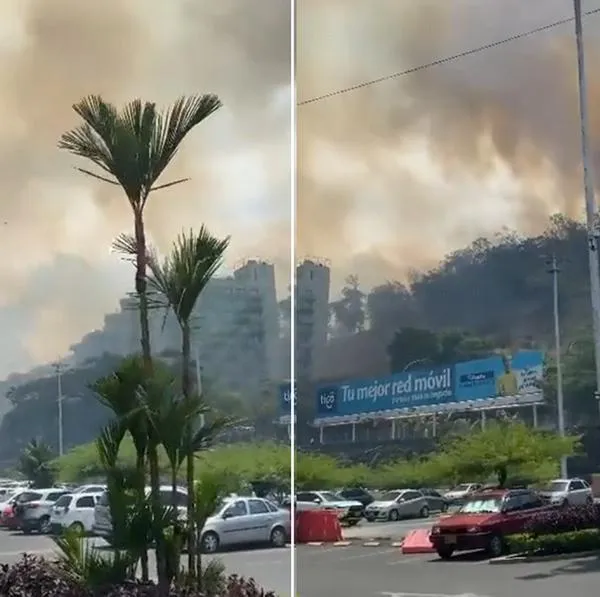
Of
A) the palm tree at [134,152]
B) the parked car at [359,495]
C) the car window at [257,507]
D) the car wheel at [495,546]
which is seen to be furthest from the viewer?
the car window at [257,507]

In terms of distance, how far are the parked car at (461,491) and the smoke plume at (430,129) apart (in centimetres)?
72

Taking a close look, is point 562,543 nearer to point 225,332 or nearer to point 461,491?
point 461,491

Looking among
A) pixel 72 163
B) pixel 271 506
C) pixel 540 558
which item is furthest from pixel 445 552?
pixel 72 163

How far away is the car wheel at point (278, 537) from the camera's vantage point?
3.39 meters

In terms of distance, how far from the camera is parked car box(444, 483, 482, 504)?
2990 millimetres

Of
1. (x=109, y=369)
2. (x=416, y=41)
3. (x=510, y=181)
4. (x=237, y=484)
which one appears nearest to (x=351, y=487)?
(x=237, y=484)

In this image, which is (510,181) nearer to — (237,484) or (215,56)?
(215,56)

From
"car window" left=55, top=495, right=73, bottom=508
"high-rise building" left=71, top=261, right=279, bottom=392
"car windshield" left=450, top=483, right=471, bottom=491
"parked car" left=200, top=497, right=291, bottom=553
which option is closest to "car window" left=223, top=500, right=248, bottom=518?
"parked car" left=200, top=497, right=291, bottom=553

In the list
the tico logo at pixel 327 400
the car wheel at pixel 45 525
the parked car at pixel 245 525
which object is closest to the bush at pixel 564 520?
the tico logo at pixel 327 400

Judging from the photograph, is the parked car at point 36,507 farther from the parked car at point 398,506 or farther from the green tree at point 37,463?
the parked car at point 398,506

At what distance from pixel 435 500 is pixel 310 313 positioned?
2.61ft

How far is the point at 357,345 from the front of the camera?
3350 mm

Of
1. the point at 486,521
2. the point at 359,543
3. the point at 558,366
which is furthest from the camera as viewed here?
the point at 359,543

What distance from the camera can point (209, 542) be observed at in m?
3.21
